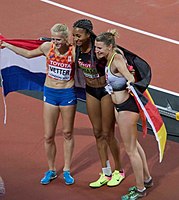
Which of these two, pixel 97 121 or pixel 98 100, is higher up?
pixel 98 100

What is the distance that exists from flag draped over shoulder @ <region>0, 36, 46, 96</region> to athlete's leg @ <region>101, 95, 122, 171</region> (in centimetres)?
130

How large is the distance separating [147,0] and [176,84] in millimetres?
3154

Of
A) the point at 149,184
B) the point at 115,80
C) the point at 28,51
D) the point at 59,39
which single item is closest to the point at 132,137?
Result: the point at 115,80

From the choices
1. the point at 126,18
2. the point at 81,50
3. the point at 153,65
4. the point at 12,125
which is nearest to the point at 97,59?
the point at 81,50

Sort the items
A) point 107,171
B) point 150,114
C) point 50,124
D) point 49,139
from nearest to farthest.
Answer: point 150,114 → point 50,124 → point 49,139 → point 107,171

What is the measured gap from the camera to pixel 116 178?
31.9ft

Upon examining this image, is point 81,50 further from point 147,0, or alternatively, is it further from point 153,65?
point 147,0

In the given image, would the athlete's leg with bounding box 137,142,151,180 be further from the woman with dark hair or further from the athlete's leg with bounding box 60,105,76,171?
the athlete's leg with bounding box 60,105,76,171

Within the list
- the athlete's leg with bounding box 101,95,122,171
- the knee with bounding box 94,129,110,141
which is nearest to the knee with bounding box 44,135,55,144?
the knee with bounding box 94,129,110,141

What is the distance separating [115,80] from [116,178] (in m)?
1.55

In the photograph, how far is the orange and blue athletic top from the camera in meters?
9.20

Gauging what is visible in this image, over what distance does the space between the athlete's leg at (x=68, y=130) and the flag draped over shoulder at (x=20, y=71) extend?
0.92 metres

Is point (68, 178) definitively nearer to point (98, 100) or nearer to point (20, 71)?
point (98, 100)

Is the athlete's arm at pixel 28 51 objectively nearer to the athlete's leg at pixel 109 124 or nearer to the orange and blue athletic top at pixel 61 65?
the orange and blue athletic top at pixel 61 65
